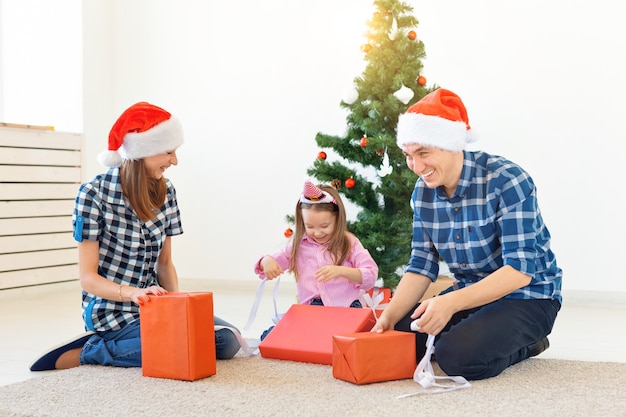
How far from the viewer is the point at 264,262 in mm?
2701

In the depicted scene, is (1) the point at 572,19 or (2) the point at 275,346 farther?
(1) the point at 572,19

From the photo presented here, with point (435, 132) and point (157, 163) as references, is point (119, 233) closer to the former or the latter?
point (157, 163)

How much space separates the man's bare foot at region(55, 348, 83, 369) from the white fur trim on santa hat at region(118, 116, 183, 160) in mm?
614

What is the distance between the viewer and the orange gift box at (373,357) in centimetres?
198

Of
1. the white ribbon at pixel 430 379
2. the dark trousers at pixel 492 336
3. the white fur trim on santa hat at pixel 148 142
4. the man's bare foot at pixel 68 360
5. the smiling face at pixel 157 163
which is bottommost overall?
the man's bare foot at pixel 68 360

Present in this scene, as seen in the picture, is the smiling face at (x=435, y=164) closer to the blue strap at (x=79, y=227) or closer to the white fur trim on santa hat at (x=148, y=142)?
the white fur trim on santa hat at (x=148, y=142)

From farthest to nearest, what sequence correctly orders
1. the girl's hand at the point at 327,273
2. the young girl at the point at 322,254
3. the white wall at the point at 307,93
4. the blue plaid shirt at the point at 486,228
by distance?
the white wall at the point at 307,93
the young girl at the point at 322,254
the girl's hand at the point at 327,273
the blue plaid shirt at the point at 486,228

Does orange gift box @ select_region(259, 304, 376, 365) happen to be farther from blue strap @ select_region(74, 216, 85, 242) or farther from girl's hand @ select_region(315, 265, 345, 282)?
blue strap @ select_region(74, 216, 85, 242)

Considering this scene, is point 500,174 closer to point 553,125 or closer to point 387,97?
point 387,97

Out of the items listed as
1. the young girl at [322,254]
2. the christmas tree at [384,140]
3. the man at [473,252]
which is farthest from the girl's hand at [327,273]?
the christmas tree at [384,140]

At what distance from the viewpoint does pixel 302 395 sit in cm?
192

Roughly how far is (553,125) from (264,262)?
1.89 metres

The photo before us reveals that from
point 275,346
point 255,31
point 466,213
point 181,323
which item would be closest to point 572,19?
point 255,31

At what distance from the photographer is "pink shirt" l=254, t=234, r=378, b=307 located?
9.02ft
